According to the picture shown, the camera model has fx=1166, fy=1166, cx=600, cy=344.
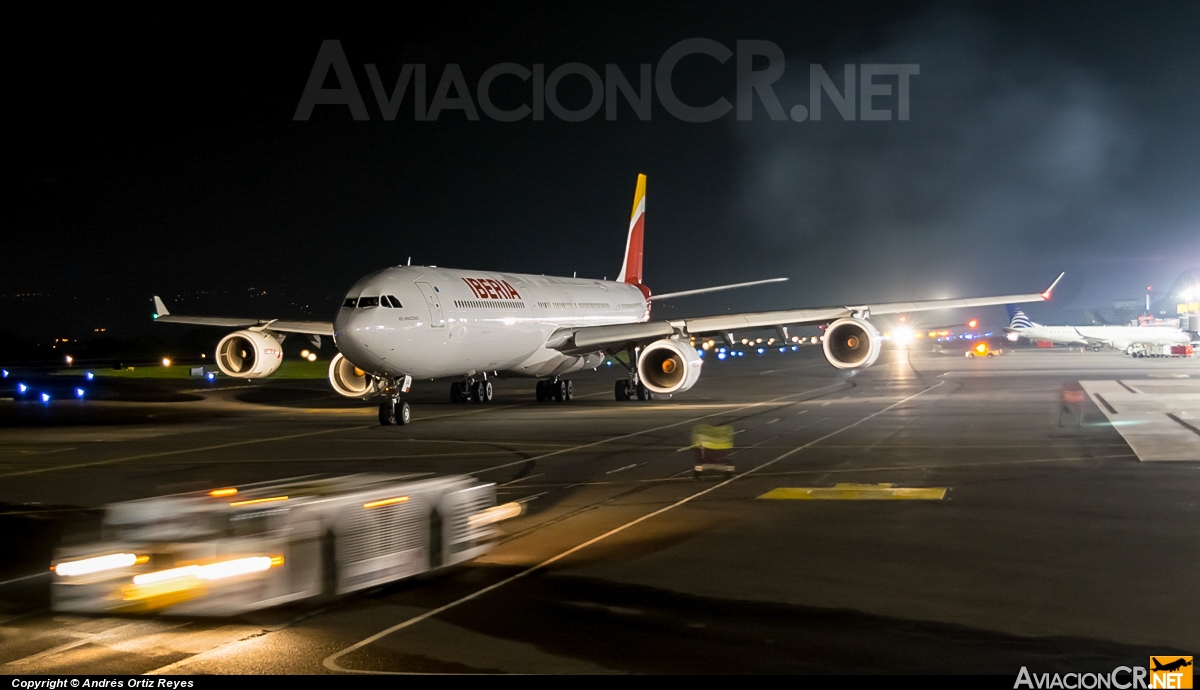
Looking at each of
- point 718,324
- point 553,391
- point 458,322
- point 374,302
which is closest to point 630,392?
point 553,391

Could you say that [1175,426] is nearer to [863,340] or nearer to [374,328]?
[863,340]

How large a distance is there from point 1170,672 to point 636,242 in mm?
44629

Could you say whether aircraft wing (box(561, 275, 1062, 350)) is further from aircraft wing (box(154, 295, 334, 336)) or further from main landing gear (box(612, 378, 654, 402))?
aircraft wing (box(154, 295, 334, 336))

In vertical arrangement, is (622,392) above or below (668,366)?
below

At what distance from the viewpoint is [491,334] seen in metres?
32.2

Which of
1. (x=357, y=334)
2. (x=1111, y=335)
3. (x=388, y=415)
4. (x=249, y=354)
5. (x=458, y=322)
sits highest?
(x=1111, y=335)

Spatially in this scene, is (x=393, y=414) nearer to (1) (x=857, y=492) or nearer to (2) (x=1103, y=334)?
(1) (x=857, y=492)

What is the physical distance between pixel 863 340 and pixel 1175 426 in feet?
32.2

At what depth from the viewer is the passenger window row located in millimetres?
28219

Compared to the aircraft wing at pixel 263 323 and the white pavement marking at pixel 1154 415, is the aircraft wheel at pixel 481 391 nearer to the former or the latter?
the aircraft wing at pixel 263 323

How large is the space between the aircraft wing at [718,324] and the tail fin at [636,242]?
14.3 metres

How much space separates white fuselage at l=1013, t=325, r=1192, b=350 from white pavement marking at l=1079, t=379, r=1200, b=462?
37.2m

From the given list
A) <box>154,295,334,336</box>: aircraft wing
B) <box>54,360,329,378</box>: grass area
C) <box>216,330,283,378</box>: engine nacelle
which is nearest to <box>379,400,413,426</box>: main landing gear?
<box>154,295,334,336</box>: aircraft wing

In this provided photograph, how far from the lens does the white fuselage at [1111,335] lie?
79.0 m
